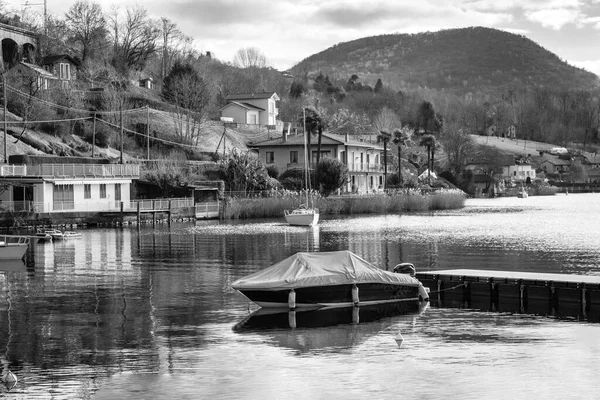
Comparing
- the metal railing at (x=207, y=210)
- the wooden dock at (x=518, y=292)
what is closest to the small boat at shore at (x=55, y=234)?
the metal railing at (x=207, y=210)

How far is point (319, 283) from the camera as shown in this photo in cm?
3619

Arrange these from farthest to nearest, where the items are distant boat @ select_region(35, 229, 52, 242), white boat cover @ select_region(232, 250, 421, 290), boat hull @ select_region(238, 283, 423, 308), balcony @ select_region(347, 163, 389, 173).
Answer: balcony @ select_region(347, 163, 389, 173), distant boat @ select_region(35, 229, 52, 242), boat hull @ select_region(238, 283, 423, 308), white boat cover @ select_region(232, 250, 421, 290)

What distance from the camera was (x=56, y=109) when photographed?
11425 cm

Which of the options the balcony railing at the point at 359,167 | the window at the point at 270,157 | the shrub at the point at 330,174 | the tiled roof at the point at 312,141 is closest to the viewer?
the shrub at the point at 330,174

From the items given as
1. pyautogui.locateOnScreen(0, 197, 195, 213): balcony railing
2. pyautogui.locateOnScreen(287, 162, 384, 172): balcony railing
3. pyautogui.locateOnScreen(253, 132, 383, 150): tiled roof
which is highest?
pyautogui.locateOnScreen(253, 132, 383, 150): tiled roof

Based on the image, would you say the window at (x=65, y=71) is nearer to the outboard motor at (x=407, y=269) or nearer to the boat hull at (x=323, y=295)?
the outboard motor at (x=407, y=269)

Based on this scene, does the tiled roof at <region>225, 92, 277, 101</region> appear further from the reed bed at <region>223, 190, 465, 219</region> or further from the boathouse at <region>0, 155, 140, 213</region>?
the boathouse at <region>0, 155, 140, 213</region>

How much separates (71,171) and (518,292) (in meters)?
55.6

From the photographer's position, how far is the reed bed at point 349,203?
101438mm

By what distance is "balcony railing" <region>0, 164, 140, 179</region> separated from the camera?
79.7m

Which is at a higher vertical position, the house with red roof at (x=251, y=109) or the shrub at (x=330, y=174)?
the house with red roof at (x=251, y=109)

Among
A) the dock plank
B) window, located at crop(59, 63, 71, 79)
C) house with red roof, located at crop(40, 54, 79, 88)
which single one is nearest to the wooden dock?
the dock plank

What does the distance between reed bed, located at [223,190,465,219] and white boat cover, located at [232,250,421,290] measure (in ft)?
206

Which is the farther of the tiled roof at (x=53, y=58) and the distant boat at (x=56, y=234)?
the tiled roof at (x=53, y=58)
